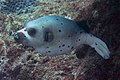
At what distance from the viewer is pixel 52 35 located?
7.47 ft

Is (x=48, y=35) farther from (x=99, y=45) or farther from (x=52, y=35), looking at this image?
(x=99, y=45)

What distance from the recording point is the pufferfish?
225cm

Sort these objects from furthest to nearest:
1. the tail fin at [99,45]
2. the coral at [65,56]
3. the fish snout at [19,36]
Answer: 1. the coral at [65,56]
2. the tail fin at [99,45]
3. the fish snout at [19,36]

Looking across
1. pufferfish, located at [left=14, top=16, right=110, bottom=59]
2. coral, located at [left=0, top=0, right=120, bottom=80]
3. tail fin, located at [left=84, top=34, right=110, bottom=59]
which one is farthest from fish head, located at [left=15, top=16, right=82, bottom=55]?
coral, located at [left=0, top=0, right=120, bottom=80]

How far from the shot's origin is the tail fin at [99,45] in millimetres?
2355

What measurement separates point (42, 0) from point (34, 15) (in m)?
0.93

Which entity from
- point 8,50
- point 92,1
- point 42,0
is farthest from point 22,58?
point 42,0

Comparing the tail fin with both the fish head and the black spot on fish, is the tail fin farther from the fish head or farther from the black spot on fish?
the black spot on fish

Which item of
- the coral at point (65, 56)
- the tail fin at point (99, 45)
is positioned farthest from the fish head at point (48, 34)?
the coral at point (65, 56)

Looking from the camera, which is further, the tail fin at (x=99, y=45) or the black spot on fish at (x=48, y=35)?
the tail fin at (x=99, y=45)

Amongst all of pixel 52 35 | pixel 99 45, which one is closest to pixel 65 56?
pixel 99 45

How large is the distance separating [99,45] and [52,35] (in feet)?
1.53

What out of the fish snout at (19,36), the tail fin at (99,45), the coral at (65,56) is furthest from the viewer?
the coral at (65,56)

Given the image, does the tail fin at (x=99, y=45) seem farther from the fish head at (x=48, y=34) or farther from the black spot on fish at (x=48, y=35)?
the black spot on fish at (x=48, y=35)
